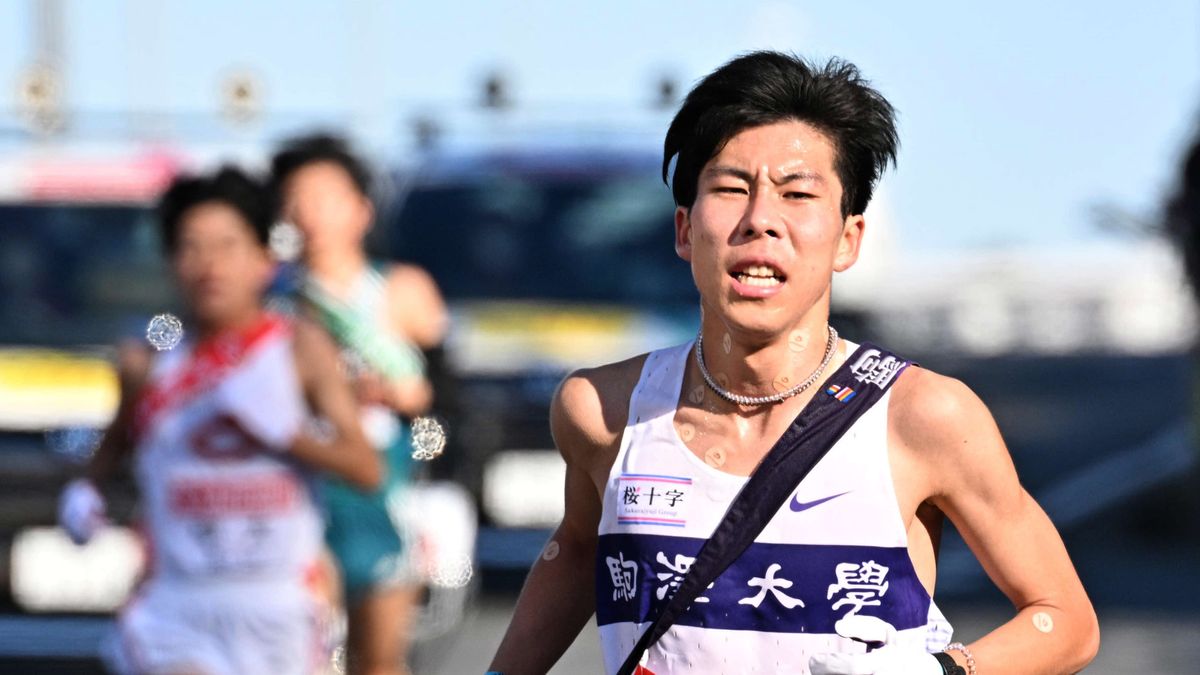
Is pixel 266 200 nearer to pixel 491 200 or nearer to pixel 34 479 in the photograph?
pixel 34 479

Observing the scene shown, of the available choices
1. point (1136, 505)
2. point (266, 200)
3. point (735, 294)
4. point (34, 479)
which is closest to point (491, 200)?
point (34, 479)

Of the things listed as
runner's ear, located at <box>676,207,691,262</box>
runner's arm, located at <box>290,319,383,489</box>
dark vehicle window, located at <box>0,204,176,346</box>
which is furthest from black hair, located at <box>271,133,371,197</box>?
runner's ear, located at <box>676,207,691,262</box>

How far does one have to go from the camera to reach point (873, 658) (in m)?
3.12

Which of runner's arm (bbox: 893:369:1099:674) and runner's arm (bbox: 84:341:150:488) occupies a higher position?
runner's arm (bbox: 893:369:1099:674)

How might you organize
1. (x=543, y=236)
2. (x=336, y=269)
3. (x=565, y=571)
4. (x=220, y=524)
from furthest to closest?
(x=543, y=236), (x=336, y=269), (x=220, y=524), (x=565, y=571)

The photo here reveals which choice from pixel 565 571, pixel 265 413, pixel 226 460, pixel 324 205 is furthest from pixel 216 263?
pixel 565 571

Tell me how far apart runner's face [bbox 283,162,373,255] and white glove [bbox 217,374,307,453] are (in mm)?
1450

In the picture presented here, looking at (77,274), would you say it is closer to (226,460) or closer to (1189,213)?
(226,460)

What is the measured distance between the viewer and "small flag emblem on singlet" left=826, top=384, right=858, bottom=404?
11.1 ft

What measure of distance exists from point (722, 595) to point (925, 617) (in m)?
0.30

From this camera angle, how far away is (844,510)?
10.8ft

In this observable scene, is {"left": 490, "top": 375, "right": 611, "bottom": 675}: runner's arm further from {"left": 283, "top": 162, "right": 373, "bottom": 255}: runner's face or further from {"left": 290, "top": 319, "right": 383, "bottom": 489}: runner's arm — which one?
{"left": 283, "top": 162, "right": 373, "bottom": 255}: runner's face

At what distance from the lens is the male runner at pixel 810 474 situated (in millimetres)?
3271

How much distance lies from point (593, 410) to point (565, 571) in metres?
0.28
